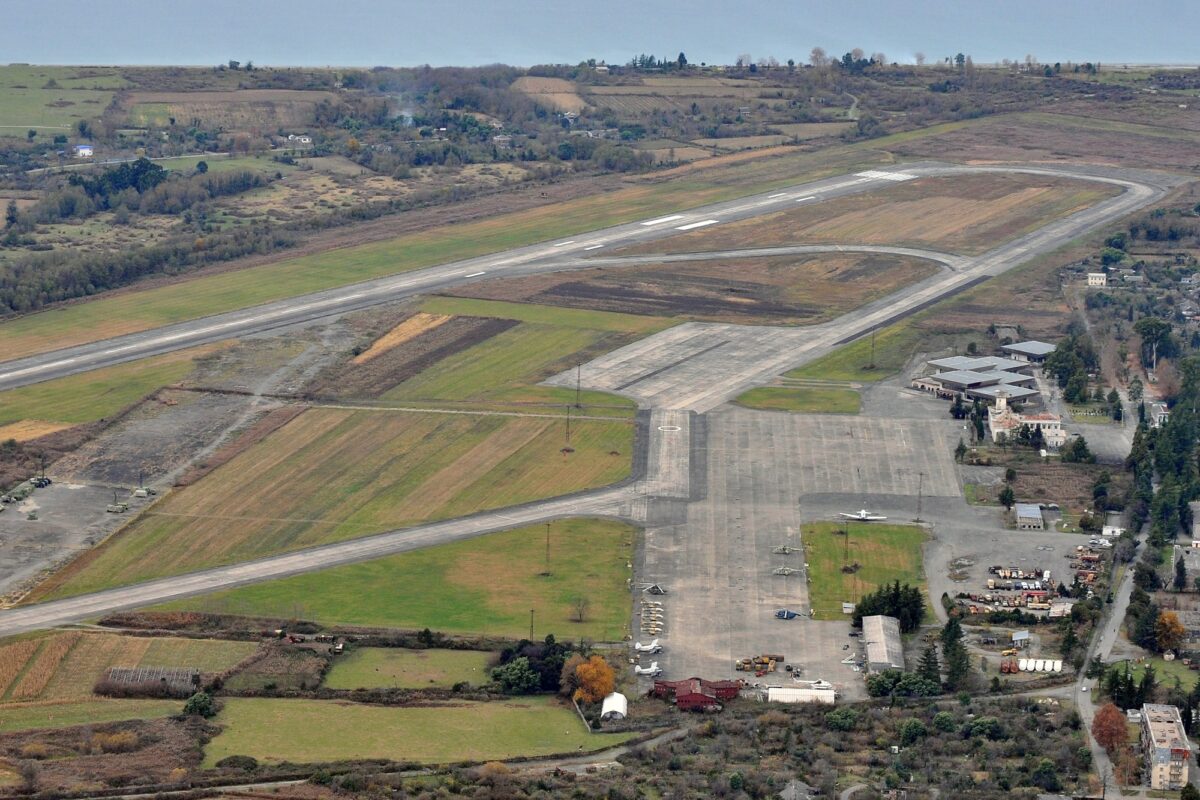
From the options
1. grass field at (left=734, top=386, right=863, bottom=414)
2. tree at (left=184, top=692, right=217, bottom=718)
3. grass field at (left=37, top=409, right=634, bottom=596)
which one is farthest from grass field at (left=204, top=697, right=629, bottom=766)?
grass field at (left=734, top=386, right=863, bottom=414)

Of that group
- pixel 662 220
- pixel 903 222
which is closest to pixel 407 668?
pixel 662 220

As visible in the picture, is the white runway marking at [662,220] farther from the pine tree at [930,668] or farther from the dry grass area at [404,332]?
the pine tree at [930,668]

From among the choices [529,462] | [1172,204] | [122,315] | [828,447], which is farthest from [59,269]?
[1172,204]

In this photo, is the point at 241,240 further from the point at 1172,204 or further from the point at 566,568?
the point at 1172,204

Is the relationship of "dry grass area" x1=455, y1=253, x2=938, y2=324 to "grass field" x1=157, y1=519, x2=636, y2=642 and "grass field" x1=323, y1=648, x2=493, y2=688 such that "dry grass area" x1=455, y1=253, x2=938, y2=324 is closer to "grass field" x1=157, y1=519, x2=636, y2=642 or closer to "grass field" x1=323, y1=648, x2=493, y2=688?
"grass field" x1=157, y1=519, x2=636, y2=642

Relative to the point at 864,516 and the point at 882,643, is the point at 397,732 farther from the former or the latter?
the point at 864,516

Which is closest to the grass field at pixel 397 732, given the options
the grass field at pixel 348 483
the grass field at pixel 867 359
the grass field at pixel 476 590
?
the grass field at pixel 476 590

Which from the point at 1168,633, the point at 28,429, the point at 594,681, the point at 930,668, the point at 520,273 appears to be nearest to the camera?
the point at 594,681
